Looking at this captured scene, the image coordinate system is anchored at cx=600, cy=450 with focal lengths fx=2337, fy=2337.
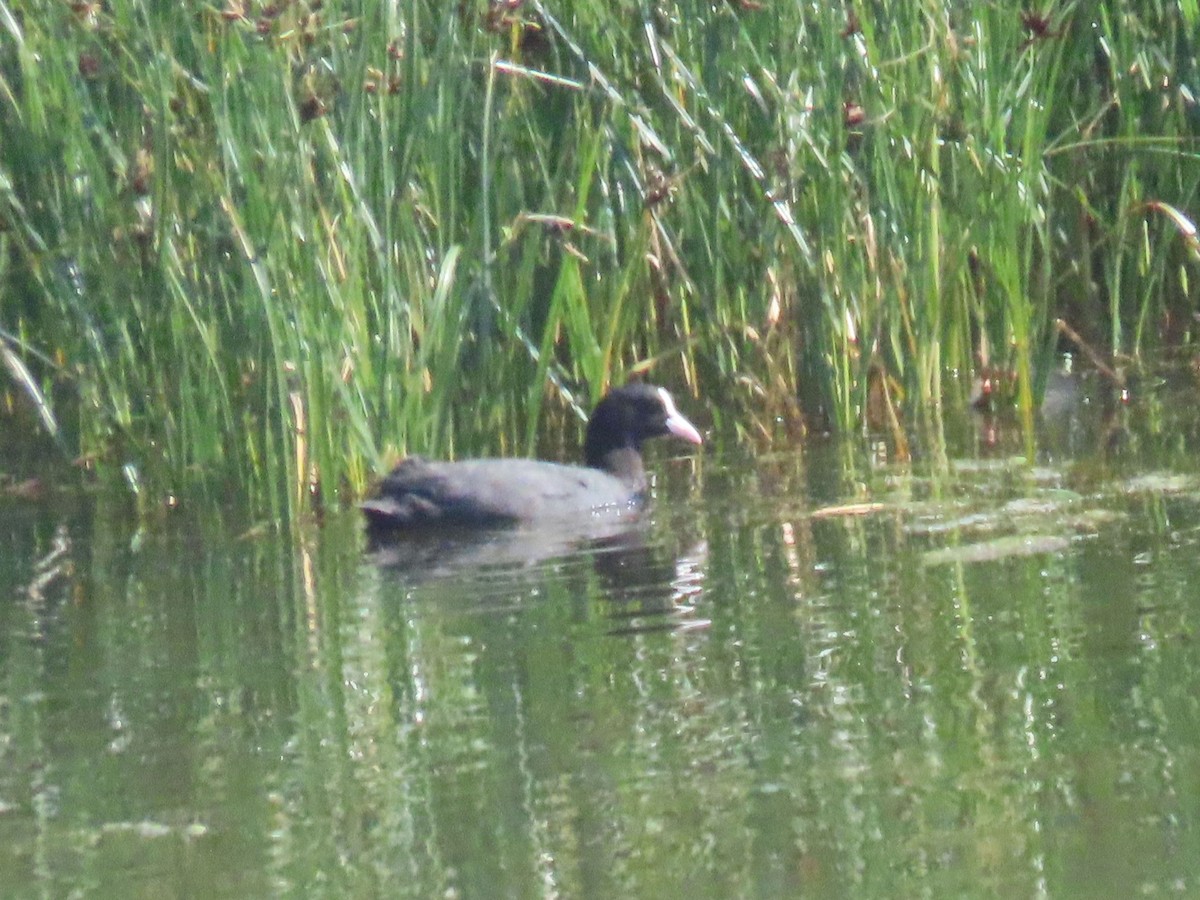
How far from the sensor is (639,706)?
4105mm

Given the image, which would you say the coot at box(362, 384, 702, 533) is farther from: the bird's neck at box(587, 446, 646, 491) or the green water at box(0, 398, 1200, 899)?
the green water at box(0, 398, 1200, 899)

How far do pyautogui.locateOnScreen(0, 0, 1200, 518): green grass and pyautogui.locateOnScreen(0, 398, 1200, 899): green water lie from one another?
0.53 m

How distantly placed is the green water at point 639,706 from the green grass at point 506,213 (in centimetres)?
53

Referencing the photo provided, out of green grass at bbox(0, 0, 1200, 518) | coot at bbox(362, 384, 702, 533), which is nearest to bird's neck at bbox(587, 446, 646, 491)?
coot at bbox(362, 384, 702, 533)

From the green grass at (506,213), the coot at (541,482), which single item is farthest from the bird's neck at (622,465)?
the green grass at (506,213)

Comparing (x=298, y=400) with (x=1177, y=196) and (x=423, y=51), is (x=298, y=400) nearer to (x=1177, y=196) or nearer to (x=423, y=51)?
(x=423, y=51)

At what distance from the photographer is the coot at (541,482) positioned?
21.3 ft

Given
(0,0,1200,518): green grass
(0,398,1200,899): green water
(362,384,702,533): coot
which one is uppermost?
(0,0,1200,518): green grass

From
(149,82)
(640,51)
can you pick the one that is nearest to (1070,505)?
(640,51)

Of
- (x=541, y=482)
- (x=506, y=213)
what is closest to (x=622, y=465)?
(x=541, y=482)

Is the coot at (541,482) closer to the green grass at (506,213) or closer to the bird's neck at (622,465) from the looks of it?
the bird's neck at (622,465)

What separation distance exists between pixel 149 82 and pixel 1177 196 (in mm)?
4091

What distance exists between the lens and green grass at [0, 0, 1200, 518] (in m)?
6.23

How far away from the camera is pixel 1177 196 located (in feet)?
27.9
